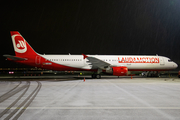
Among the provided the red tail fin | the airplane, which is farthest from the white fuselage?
the red tail fin

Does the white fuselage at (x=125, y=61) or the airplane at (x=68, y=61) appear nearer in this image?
the airplane at (x=68, y=61)

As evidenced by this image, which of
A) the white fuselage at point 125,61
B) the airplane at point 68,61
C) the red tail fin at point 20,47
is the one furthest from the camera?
the white fuselage at point 125,61

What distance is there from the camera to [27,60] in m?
23.0

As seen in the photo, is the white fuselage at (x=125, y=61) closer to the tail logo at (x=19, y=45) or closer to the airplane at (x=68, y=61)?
the airplane at (x=68, y=61)

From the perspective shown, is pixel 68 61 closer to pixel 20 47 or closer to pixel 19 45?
pixel 20 47

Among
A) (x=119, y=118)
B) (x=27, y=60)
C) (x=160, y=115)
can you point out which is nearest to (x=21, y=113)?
(x=119, y=118)

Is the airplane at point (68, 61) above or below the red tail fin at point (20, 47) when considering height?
below

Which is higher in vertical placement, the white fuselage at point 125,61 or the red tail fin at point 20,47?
the red tail fin at point 20,47

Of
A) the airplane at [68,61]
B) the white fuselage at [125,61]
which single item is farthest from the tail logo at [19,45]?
the white fuselage at [125,61]

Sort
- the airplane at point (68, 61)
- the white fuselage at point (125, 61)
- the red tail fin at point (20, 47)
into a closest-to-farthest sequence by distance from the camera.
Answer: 1. the airplane at point (68, 61)
2. the red tail fin at point (20, 47)
3. the white fuselage at point (125, 61)

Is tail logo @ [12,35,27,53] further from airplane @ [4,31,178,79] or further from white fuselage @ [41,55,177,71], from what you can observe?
white fuselage @ [41,55,177,71]

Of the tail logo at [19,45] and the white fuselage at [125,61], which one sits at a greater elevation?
the tail logo at [19,45]

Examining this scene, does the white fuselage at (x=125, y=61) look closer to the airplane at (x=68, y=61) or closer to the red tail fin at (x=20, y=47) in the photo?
the airplane at (x=68, y=61)

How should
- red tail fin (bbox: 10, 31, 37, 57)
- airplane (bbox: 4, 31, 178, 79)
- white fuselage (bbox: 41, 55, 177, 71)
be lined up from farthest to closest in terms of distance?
1. white fuselage (bbox: 41, 55, 177, 71)
2. red tail fin (bbox: 10, 31, 37, 57)
3. airplane (bbox: 4, 31, 178, 79)
